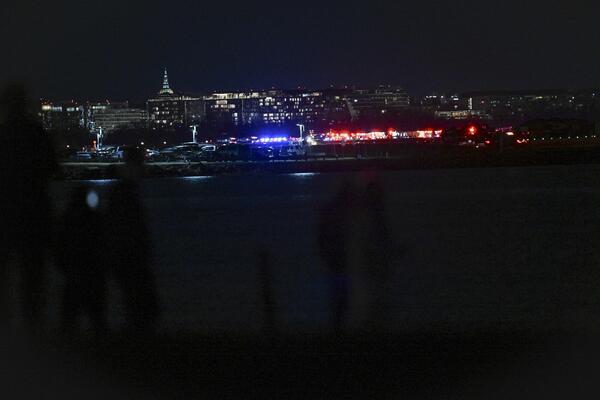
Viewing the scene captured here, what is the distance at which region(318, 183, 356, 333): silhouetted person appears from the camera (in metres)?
9.43

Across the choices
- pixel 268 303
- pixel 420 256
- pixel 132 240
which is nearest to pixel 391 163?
pixel 420 256

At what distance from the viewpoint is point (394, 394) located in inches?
259

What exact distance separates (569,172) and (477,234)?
61.8 feet

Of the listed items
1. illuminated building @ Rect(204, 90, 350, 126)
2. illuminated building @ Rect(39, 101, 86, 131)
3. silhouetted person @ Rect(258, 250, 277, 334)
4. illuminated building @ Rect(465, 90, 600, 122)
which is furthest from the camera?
illuminated building @ Rect(465, 90, 600, 122)

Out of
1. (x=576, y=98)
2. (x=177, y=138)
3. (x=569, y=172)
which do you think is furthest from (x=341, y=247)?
(x=576, y=98)

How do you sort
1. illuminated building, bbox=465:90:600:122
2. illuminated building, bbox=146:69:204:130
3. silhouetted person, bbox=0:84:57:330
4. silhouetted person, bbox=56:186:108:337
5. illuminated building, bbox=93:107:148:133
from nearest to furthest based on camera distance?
silhouetted person, bbox=0:84:57:330, silhouetted person, bbox=56:186:108:337, illuminated building, bbox=93:107:148:133, illuminated building, bbox=146:69:204:130, illuminated building, bbox=465:90:600:122

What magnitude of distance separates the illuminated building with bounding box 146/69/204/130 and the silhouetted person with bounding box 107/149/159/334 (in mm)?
28068

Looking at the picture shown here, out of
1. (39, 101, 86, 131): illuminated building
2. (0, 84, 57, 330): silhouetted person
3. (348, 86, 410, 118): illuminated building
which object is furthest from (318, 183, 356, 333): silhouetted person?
(348, 86, 410, 118): illuminated building

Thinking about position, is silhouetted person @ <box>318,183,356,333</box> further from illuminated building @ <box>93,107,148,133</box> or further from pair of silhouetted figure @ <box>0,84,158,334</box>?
illuminated building @ <box>93,107,148,133</box>

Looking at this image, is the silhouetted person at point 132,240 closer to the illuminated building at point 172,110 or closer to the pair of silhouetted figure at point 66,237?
the pair of silhouetted figure at point 66,237

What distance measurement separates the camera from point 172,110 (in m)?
52.8

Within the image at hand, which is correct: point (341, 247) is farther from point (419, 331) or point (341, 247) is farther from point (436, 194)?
point (436, 194)

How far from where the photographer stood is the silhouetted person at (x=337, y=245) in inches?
371

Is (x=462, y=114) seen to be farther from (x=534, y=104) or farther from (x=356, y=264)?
(x=356, y=264)
